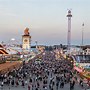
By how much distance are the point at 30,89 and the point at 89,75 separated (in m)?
9.18

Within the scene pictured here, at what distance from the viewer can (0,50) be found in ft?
211

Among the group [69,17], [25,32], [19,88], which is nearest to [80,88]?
[19,88]

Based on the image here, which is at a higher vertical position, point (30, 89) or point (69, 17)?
point (69, 17)

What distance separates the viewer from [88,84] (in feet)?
121

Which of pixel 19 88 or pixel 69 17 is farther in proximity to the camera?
pixel 69 17

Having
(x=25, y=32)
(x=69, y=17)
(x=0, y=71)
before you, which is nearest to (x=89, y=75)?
(x=0, y=71)

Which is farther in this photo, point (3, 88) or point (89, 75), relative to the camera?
point (89, 75)

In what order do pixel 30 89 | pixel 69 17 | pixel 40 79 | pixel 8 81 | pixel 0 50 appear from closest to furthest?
pixel 30 89 → pixel 8 81 → pixel 40 79 → pixel 0 50 → pixel 69 17

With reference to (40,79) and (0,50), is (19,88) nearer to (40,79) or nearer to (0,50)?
(40,79)

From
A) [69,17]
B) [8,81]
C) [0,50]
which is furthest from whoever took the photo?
[69,17]

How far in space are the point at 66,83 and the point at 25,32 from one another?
159 m

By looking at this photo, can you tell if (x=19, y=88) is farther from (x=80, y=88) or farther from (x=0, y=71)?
(x=0, y=71)

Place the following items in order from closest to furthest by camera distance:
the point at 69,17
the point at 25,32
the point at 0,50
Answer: the point at 0,50 < the point at 69,17 < the point at 25,32

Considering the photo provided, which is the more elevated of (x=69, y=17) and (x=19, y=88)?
(x=69, y=17)
